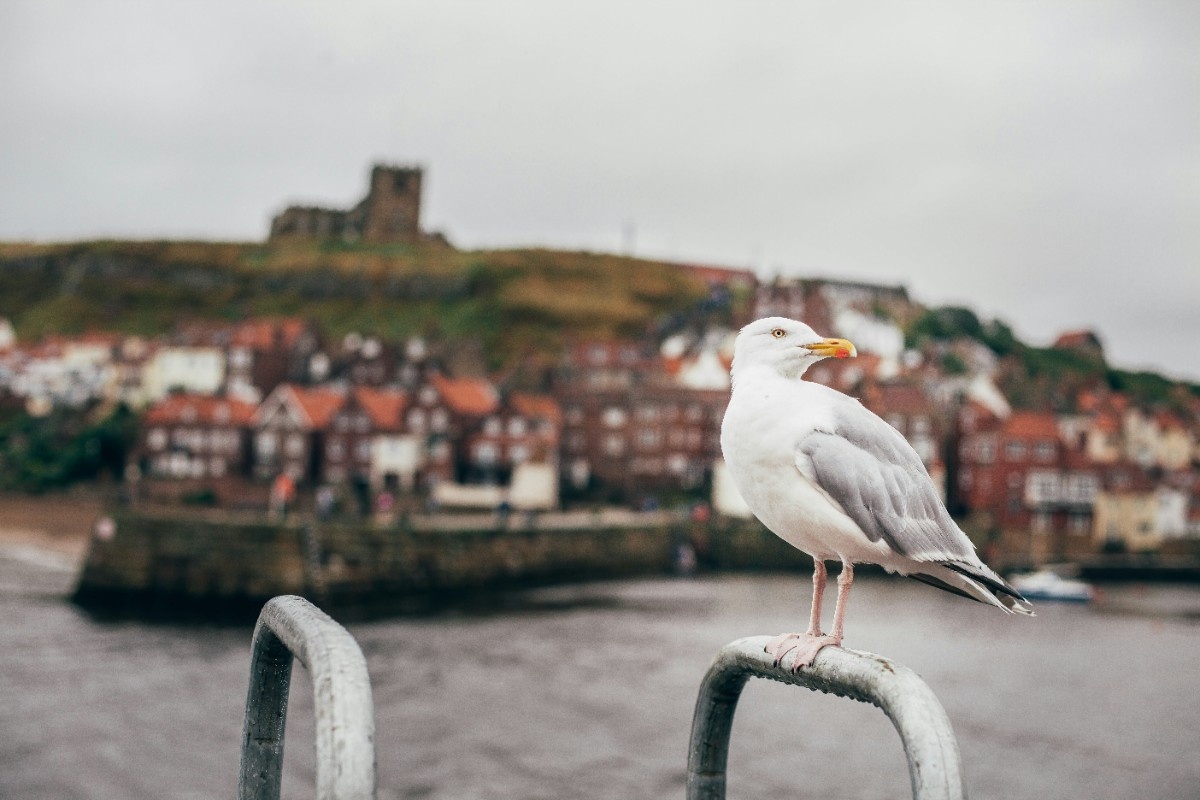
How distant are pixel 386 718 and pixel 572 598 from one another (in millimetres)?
20564

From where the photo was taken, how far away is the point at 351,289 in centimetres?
12362

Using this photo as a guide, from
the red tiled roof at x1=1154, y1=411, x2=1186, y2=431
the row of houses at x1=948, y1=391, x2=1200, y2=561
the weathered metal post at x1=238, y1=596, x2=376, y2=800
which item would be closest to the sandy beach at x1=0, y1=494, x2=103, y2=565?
the row of houses at x1=948, y1=391, x2=1200, y2=561

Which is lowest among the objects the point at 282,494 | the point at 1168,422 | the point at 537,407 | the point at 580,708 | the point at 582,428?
the point at 580,708

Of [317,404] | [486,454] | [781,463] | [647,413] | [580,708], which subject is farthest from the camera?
[647,413]

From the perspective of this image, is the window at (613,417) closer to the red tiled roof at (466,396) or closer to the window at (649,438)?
the window at (649,438)

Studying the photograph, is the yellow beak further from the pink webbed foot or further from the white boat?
the white boat

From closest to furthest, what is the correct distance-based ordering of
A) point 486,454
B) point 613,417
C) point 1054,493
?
point 486,454 → point 1054,493 → point 613,417

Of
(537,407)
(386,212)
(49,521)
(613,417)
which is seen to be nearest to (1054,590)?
(613,417)

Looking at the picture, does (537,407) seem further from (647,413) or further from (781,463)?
(781,463)

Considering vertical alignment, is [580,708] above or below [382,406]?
below

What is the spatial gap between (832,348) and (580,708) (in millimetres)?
27288

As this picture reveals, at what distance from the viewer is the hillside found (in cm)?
11688

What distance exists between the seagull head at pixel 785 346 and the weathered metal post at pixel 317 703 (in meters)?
1.54

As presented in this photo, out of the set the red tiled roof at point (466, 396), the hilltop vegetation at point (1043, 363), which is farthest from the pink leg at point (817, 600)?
the hilltop vegetation at point (1043, 363)
